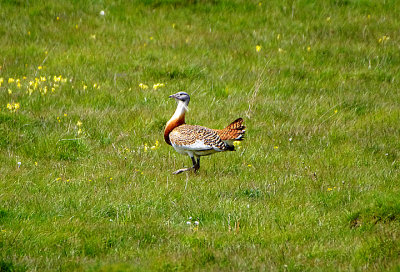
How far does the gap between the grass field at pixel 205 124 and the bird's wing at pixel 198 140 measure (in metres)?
0.46

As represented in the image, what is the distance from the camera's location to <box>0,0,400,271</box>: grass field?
5.91 meters

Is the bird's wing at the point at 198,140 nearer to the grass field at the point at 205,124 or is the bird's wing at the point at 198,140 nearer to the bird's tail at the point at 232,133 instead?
the bird's tail at the point at 232,133

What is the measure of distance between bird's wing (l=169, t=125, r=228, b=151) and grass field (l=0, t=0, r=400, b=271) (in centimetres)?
46

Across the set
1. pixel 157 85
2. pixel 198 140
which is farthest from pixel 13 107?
pixel 198 140

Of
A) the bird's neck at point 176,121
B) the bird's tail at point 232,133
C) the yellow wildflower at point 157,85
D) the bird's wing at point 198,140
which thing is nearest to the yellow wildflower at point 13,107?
the yellow wildflower at point 157,85

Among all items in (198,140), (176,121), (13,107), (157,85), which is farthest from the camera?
(157,85)

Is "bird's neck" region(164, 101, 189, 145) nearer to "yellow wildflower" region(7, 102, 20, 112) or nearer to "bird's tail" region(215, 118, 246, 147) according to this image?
"bird's tail" region(215, 118, 246, 147)

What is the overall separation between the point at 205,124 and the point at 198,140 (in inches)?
98.6

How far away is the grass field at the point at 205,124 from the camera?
5906 millimetres

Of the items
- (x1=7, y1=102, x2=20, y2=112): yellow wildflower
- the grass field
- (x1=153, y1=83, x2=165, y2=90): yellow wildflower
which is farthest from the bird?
(x1=153, y1=83, x2=165, y2=90): yellow wildflower

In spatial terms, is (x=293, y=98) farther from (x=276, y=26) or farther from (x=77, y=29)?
(x=77, y=29)

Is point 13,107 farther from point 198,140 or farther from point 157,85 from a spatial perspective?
point 198,140

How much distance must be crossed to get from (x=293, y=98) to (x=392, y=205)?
5537mm

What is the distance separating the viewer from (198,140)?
7848 millimetres
